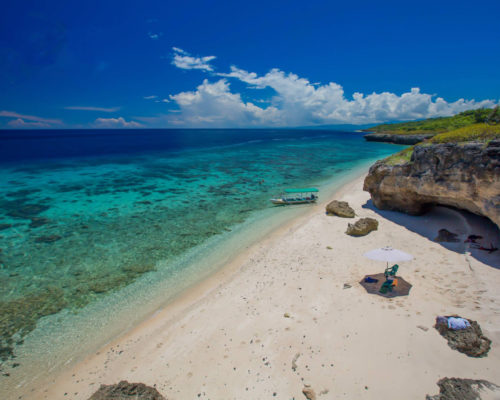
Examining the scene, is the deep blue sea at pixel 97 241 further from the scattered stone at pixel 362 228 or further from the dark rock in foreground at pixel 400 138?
the dark rock in foreground at pixel 400 138

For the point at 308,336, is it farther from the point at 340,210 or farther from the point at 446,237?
the point at 340,210

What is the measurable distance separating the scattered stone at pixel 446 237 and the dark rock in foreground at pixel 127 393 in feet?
54.5

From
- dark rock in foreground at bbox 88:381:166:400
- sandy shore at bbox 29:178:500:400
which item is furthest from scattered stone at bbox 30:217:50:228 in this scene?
dark rock in foreground at bbox 88:381:166:400

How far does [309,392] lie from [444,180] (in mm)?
15083

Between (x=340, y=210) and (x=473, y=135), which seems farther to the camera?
(x=340, y=210)

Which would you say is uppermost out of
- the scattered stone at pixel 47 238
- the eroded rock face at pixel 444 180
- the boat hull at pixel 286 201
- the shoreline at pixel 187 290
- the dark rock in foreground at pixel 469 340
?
the eroded rock face at pixel 444 180

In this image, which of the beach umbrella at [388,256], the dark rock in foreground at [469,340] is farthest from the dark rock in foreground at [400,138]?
A: the dark rock in foreground at [469,340]

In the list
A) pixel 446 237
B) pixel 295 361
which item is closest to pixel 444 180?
pixel 446 237

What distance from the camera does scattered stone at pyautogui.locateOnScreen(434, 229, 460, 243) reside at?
14328 mm

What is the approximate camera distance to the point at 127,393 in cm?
666

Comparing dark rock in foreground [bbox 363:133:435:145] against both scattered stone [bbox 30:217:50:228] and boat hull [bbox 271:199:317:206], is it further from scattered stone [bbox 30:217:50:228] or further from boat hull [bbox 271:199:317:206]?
scattered stone [bbox 30:217:50:228]

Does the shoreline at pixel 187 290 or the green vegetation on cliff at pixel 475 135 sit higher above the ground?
the green vegetation on cliff at pixel 475 135

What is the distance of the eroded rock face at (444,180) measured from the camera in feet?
40.7

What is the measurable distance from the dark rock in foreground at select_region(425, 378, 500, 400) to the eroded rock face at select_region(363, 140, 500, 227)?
977 centimetres
